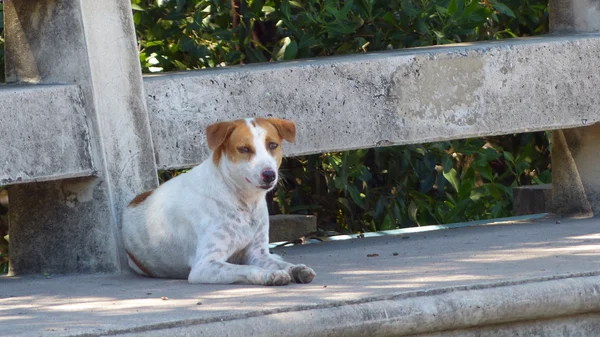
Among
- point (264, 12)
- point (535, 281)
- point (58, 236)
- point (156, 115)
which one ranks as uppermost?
point (264, 12)

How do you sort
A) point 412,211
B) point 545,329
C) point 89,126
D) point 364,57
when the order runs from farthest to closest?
point 412,211 < point 364,57 < point 89,126 < point 545,329

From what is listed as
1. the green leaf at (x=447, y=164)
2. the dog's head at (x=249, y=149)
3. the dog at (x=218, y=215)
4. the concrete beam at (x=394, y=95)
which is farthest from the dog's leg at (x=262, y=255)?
the green leaf at (x=447, y=164)

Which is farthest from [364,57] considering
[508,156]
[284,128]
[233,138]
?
[508,156]

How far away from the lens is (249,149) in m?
4.77

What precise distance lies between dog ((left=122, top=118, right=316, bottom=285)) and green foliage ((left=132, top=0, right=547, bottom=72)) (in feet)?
6.13

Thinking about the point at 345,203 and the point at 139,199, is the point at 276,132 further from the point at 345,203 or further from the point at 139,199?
the point at 345,203

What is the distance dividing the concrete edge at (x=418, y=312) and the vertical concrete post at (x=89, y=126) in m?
1.67

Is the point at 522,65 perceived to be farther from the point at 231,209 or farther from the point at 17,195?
the point at 17,195

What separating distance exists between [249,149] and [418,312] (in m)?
1.20

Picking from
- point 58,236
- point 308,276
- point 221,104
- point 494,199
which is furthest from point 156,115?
point 494,199

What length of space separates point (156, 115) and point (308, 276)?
1381 mm

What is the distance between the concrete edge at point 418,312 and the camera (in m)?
3.66

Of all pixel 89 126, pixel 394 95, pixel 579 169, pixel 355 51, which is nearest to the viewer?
pixel 89 126

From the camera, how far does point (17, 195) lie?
17.9ft
